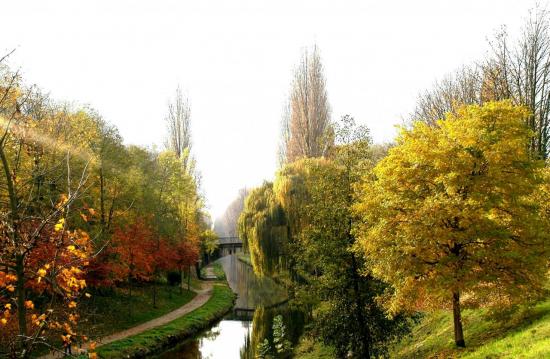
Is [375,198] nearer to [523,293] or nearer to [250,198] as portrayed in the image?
[523,293]

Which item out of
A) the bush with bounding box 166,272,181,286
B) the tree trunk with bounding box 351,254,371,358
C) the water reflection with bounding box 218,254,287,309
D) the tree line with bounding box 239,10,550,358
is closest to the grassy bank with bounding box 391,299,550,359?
the tree line with bounding box 239,10,550,358

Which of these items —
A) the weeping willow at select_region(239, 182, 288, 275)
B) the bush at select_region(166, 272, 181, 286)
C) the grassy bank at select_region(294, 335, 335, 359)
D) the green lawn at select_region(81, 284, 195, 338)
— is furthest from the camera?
the bush at select_region(166, 272, 181, 286)

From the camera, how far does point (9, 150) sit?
768 inches

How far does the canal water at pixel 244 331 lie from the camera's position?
26.0m

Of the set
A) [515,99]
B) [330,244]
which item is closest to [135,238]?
[330,244]

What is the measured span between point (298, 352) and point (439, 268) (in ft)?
40.8

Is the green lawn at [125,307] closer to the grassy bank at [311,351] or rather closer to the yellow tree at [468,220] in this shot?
the grassy bank at [311,351]

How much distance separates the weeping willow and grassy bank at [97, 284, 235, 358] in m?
5.83

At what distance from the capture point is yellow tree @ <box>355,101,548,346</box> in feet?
43.0

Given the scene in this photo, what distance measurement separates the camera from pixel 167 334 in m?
27.8

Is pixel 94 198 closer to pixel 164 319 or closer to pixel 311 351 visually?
pixel 164 319

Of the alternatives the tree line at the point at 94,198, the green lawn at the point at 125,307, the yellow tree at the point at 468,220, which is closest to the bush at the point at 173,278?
the tree line at the point at 94,198

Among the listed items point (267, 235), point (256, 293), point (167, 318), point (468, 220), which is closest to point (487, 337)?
point (468, 220)

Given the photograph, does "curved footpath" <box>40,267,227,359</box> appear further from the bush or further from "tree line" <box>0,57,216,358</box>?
the bush
